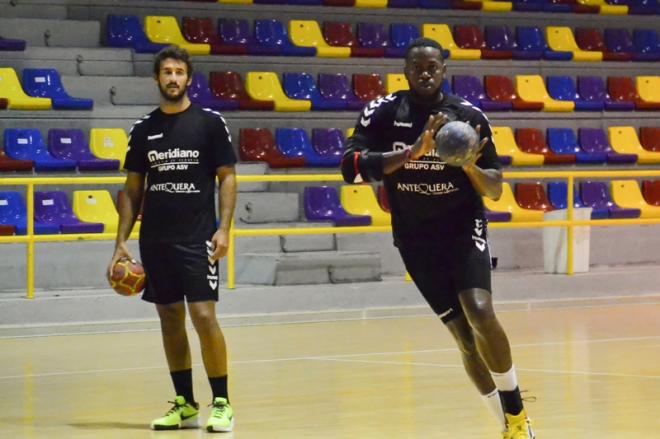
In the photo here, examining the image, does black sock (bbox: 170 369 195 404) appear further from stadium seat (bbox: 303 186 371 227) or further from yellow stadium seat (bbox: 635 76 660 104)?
yellow stadium seat (bbox: 635 76 660 104)

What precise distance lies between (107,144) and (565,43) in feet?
25.3

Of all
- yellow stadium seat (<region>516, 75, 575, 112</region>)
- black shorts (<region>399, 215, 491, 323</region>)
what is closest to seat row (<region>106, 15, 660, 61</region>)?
yellow stadium seat (<region>516, 75, 575, 112</region>)

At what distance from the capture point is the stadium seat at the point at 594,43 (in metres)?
20.2

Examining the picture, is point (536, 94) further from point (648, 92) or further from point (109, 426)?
point (109, 426)

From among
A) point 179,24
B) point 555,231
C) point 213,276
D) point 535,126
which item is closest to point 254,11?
point 179,24

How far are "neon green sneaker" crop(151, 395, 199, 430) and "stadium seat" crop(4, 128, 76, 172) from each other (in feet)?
24.6

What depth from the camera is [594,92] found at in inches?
775

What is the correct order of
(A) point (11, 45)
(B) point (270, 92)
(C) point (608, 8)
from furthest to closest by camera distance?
1. (C) point (608, 8)
2. (B) point (270, 92)
3. (A) point (11, 45)

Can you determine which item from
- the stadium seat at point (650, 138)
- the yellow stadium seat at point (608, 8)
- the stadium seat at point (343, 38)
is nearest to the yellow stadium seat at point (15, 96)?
the stadium seat at point (343, 38)

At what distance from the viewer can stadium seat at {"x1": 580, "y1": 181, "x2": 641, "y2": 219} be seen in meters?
17.8

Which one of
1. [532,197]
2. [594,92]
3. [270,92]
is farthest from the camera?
[594,92]

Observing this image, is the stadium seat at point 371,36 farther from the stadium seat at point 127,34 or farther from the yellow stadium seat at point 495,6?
the stadium seat at point 127,34

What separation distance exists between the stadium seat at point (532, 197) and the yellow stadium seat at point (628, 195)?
0.99 meters

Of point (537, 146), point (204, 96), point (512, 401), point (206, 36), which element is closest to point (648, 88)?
point (537, 146)
